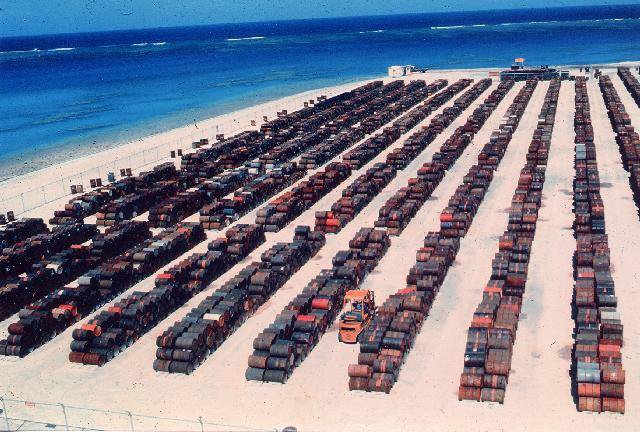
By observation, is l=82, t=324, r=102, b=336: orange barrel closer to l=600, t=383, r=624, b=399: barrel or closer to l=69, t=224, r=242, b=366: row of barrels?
l=69, t=224, r=242, b=366: row of barrels

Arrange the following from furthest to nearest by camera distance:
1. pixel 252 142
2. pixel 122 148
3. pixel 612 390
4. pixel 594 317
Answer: pixel 122 148
pixel 252 142
pixel 594 317
pixel 612 390

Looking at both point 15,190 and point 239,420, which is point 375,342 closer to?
point 239,420

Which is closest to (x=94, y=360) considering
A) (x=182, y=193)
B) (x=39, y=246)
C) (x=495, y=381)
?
(x=495, y=381)

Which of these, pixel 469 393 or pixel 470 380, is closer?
pixel 469 393

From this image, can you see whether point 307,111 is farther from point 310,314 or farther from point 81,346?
point 81,346

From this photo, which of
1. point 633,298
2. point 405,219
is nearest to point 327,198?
point 405,219

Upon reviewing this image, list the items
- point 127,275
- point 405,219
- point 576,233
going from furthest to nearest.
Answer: point 405,219
point 576,233
point 127,275
